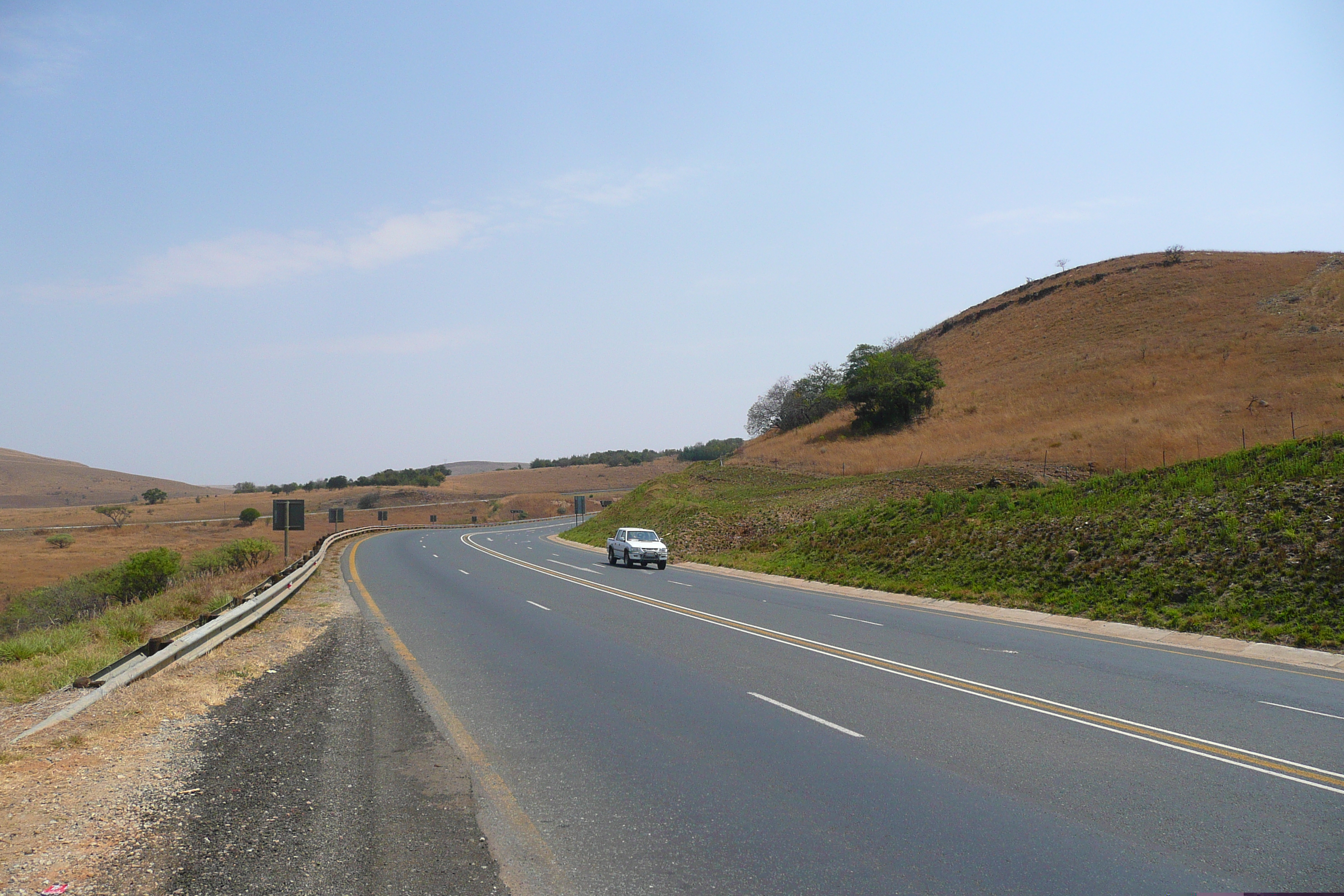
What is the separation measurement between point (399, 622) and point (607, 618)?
414cm

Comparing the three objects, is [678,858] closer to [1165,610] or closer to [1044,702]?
[1044,702]

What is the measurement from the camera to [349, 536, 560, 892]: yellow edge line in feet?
16.8

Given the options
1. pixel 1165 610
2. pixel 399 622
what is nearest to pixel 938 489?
pixel 1165 610

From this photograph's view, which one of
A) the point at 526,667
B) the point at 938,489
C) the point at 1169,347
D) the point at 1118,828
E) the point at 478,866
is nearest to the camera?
the point at 478,866

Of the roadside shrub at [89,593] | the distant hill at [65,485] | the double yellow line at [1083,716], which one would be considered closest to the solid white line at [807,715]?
the double yellow line at [1083,716]

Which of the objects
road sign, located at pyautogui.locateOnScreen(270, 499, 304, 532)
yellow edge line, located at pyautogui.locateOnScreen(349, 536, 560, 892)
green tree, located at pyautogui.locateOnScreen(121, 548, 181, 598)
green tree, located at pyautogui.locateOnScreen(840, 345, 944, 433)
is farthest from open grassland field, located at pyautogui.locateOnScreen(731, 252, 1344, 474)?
green tree, located at pyautogui.locateOnScreen(121, 548, 181, 598)

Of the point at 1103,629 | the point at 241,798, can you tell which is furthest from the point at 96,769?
the point at 1103,629

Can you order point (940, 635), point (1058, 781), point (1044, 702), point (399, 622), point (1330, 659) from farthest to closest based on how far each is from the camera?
point (399, 622)
point (940, 635)
point (1330, 659)
point (1044, 702)
point (1058, 781)

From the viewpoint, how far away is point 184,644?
432 inches

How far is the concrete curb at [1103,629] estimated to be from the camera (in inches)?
527

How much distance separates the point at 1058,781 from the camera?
22.0 feet

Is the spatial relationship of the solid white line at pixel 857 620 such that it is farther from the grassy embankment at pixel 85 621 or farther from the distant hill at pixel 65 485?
the distant hill at pixel 65 485

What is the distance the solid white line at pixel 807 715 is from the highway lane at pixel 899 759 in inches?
1.9

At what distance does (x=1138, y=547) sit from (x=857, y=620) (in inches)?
303
